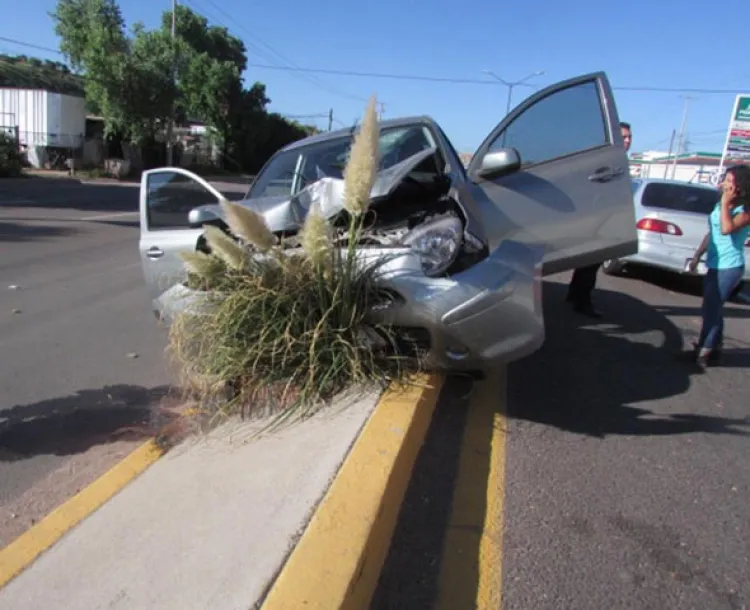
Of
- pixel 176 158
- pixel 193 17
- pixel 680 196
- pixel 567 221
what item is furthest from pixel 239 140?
pixel 567 221

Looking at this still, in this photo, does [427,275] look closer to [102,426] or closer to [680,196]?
[102,426]

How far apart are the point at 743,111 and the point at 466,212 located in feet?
89.9

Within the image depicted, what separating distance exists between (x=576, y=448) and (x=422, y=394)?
907 millimetres

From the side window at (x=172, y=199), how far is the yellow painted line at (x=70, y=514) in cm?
175

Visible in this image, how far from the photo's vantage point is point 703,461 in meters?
3.39

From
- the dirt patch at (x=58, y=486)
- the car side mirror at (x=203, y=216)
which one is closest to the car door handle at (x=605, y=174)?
the car side mirror at (x=203, y=216)

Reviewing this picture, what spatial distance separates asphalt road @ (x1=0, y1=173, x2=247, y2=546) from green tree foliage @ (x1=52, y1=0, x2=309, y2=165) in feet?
80.1

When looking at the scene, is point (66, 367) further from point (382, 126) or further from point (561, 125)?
point (561, 125)

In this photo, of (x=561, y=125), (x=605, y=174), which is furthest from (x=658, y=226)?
(x=605, y=174)

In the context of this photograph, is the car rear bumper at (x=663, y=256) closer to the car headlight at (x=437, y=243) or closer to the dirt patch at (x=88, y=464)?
the car headlight at (x=437, y=243)

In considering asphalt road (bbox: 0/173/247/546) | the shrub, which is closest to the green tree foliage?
the shrub

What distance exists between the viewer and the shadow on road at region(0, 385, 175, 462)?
140 inches

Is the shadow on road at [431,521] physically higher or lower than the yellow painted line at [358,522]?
lower

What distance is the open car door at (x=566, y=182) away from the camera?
4.40 meters
